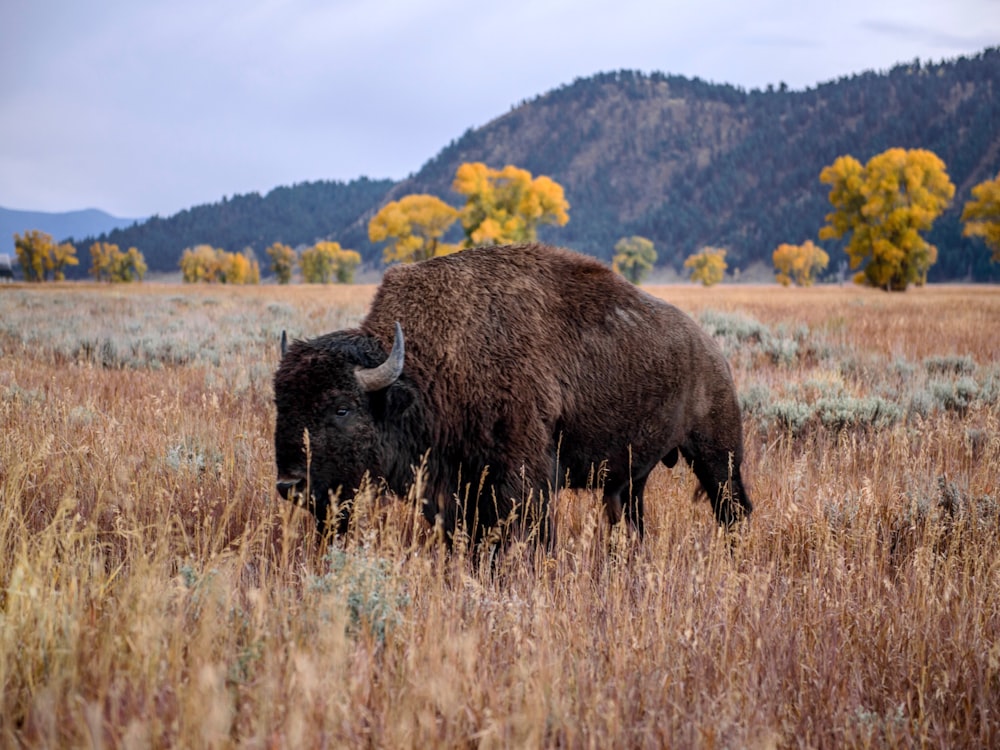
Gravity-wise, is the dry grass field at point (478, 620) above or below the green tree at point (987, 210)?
below

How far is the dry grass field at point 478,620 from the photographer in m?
1.85

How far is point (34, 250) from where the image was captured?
388 feet

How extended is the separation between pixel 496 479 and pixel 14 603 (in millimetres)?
2196

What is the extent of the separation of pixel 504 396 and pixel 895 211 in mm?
57318

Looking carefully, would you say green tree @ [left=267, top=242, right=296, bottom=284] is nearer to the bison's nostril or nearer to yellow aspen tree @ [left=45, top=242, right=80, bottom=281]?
yellow aspen tree @ [left=45, top=242, right=80, bottom=281]

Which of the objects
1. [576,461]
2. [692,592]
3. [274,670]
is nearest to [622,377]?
[576,461]

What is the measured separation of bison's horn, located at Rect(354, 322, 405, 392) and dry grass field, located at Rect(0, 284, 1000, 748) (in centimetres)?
74

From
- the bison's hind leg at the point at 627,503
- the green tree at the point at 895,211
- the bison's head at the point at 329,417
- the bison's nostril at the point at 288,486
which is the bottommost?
the bison's hind leg at the point at 627,503

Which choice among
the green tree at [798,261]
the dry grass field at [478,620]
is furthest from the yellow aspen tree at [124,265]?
the dry grass field at [478,620]

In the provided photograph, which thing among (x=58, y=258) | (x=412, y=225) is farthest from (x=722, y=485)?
(x=58, y=258)

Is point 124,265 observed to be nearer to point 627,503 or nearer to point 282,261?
point 282,261

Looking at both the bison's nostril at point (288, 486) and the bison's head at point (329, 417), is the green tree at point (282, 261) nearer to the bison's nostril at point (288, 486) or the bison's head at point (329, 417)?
the bison's head at point (329, 417)

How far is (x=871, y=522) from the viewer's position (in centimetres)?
383

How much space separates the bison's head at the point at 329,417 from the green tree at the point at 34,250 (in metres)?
141
